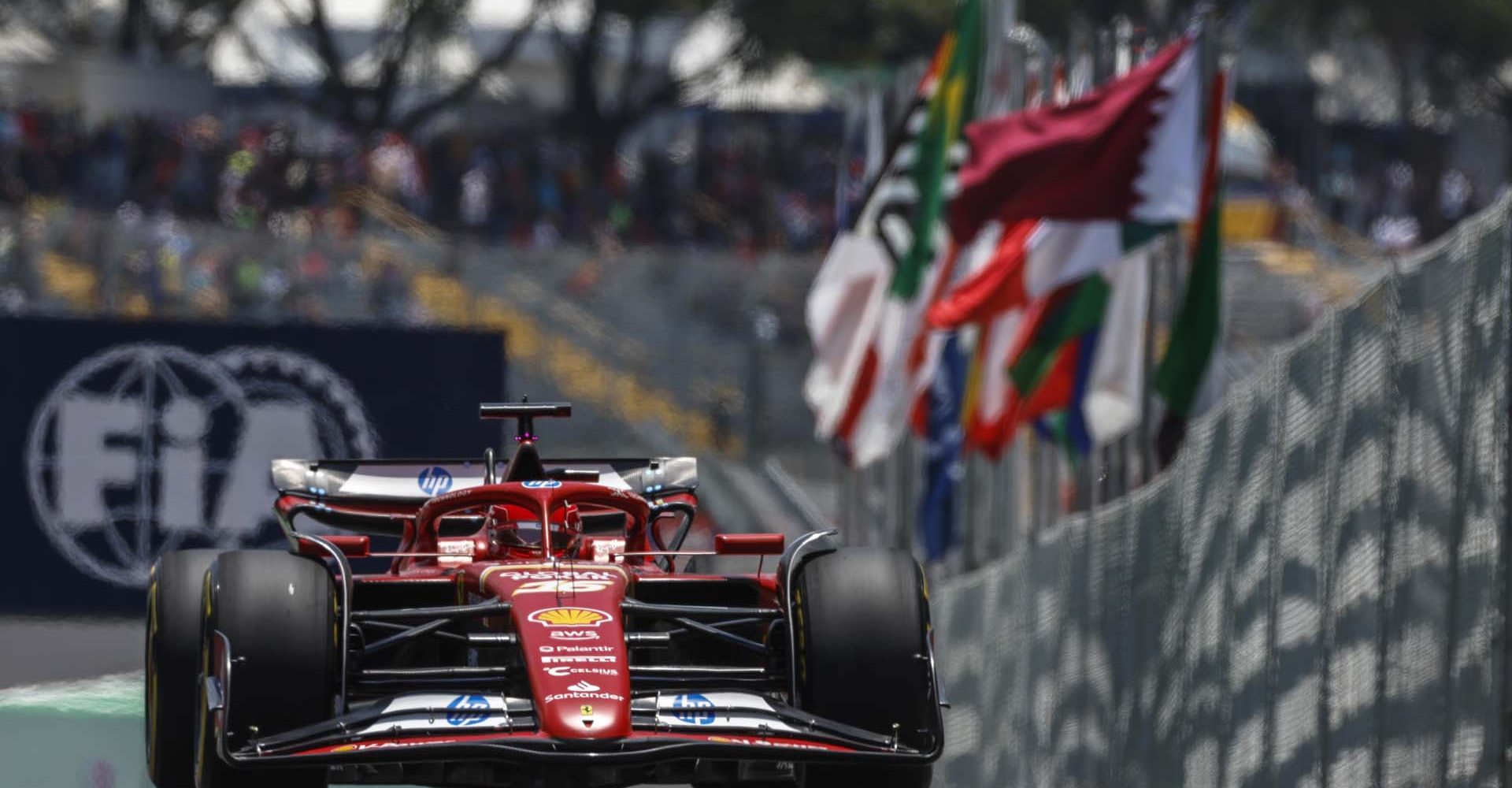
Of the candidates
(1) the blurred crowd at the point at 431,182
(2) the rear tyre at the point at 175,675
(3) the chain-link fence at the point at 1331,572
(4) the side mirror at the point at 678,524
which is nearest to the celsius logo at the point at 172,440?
(3) the chain-link fence at the point at 1331,572

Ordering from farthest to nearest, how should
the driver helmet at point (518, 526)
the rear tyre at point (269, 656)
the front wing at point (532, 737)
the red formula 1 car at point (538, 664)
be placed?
1. the driver helmet at point (518, 526)
2. the rear tyre at point (269, 656)
3. the red formula 1 car at point (538, 664)
4. the front wing at point (532, 737)

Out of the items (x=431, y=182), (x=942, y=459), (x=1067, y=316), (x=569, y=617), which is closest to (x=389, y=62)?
(x=431, y=182)

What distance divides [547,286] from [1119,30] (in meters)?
14.8

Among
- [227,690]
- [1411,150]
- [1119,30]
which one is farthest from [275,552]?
[1411,150]

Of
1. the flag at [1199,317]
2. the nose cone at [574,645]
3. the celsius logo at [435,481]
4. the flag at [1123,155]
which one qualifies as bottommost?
the nose cone at [574,645]

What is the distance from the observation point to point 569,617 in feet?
20.4

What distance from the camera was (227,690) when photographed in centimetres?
589

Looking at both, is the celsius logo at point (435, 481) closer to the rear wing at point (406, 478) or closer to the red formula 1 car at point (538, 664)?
the rear wing at point (406, 478)

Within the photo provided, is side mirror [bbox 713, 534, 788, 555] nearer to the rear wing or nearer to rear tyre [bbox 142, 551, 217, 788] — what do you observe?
rear tyre [bbox 142, 551, 217, 788]

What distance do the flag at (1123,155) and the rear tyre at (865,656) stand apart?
621 cm

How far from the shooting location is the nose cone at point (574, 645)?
5.77 meters

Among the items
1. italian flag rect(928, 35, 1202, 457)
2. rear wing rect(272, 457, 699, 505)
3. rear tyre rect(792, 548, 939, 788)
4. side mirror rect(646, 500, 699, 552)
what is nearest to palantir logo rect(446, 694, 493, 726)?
rear tyre rect(792, 548, 939, 788)

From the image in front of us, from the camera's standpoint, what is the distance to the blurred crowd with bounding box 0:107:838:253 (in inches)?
1145

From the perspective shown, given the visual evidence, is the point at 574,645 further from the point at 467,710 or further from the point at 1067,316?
the point at 1067,316
